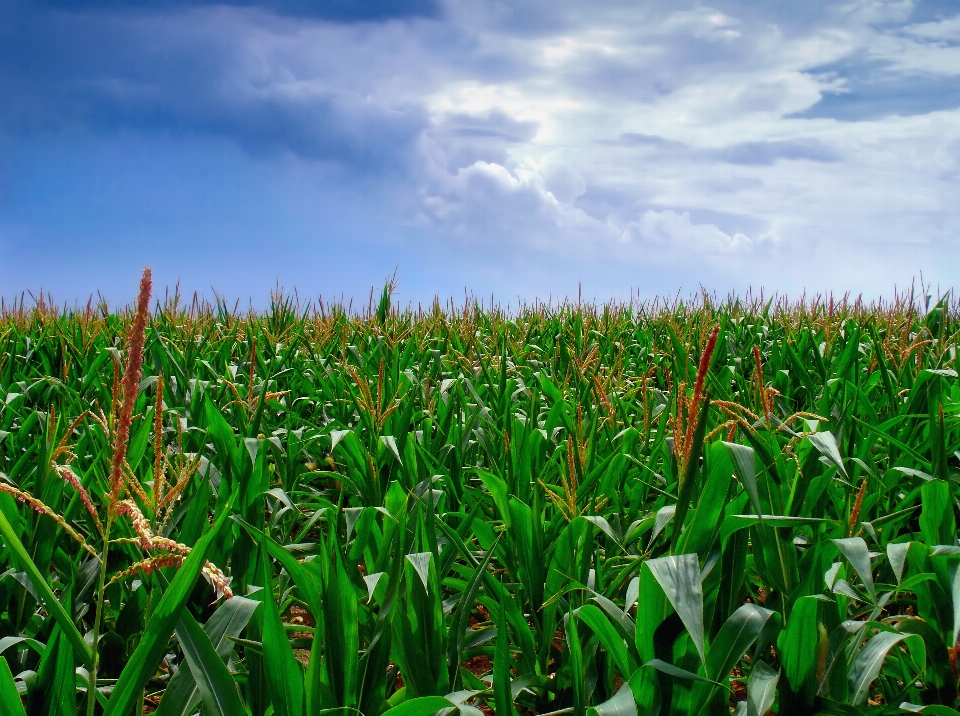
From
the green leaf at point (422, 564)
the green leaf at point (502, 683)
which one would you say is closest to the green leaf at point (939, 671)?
the green leaf at point (502, 683)

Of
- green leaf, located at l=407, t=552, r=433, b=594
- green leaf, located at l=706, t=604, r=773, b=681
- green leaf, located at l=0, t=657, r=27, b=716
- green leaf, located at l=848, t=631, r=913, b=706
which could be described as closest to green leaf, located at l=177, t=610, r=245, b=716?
green leaf, located at l=0, t=657, r=27, b=716

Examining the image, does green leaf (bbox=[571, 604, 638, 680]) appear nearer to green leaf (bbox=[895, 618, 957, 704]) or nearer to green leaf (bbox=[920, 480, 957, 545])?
green leaf (bbox=[895, 618, 957, 704])

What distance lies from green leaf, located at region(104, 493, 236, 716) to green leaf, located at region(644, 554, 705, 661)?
670 millimetres

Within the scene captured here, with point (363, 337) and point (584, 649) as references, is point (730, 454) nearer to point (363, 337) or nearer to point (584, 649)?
point (584, 649)

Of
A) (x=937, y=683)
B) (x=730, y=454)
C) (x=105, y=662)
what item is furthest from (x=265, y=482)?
(x=937, y=683)

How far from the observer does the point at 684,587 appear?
3.66 ft

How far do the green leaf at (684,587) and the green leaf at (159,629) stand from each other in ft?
2.20

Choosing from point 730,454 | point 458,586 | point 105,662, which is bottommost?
point 105,662

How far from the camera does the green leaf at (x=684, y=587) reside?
108 centimetres

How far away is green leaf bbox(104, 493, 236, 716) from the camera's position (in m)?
0.98

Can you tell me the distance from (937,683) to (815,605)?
0.52m

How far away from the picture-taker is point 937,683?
1.50 m

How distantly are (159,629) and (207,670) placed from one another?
0.38 feet

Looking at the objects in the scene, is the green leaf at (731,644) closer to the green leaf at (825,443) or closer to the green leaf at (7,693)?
the green leaf at (825,443)
